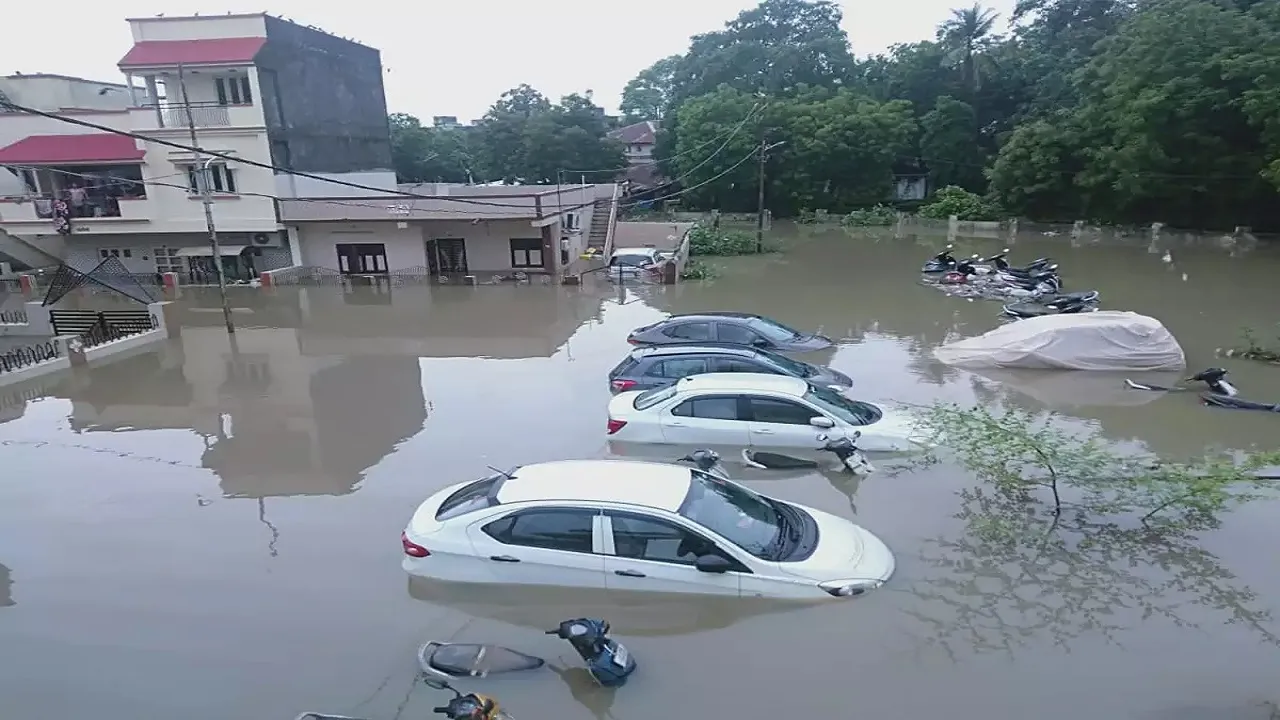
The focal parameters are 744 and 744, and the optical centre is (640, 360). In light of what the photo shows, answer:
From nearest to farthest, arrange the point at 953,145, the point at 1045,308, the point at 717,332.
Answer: the point at 717,332
the point at 1045,308
the point at 953,145

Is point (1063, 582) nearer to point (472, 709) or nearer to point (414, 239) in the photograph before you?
point (472, 709)

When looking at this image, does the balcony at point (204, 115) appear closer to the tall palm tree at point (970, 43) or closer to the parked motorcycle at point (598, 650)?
the parked motorcycle at point (598, 650)

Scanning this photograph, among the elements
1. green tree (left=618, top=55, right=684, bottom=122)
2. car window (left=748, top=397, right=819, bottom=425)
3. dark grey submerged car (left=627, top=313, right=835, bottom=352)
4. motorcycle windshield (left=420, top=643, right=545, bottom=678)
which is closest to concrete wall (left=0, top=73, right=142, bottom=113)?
dark grey submerged car (left=627, top=313, right=835, bottom=352)

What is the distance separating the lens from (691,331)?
14.1 meters

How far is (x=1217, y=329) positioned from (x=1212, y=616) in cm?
1345

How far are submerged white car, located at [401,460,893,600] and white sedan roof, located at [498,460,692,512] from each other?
10mm

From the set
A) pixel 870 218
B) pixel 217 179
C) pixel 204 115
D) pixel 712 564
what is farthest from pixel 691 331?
pixel 870 218

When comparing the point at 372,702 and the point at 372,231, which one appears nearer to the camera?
the point at 372,702

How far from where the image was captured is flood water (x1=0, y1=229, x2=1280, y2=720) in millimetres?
5543

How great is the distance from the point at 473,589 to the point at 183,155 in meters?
24.8

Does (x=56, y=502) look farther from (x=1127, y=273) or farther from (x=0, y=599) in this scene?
(x=1127, y=273)

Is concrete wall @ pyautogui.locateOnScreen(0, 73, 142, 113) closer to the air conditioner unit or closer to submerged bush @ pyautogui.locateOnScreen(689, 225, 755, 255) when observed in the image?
the air conditioner unit

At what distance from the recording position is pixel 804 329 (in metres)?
17.5

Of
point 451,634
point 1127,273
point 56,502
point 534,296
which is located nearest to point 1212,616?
point 451,634
